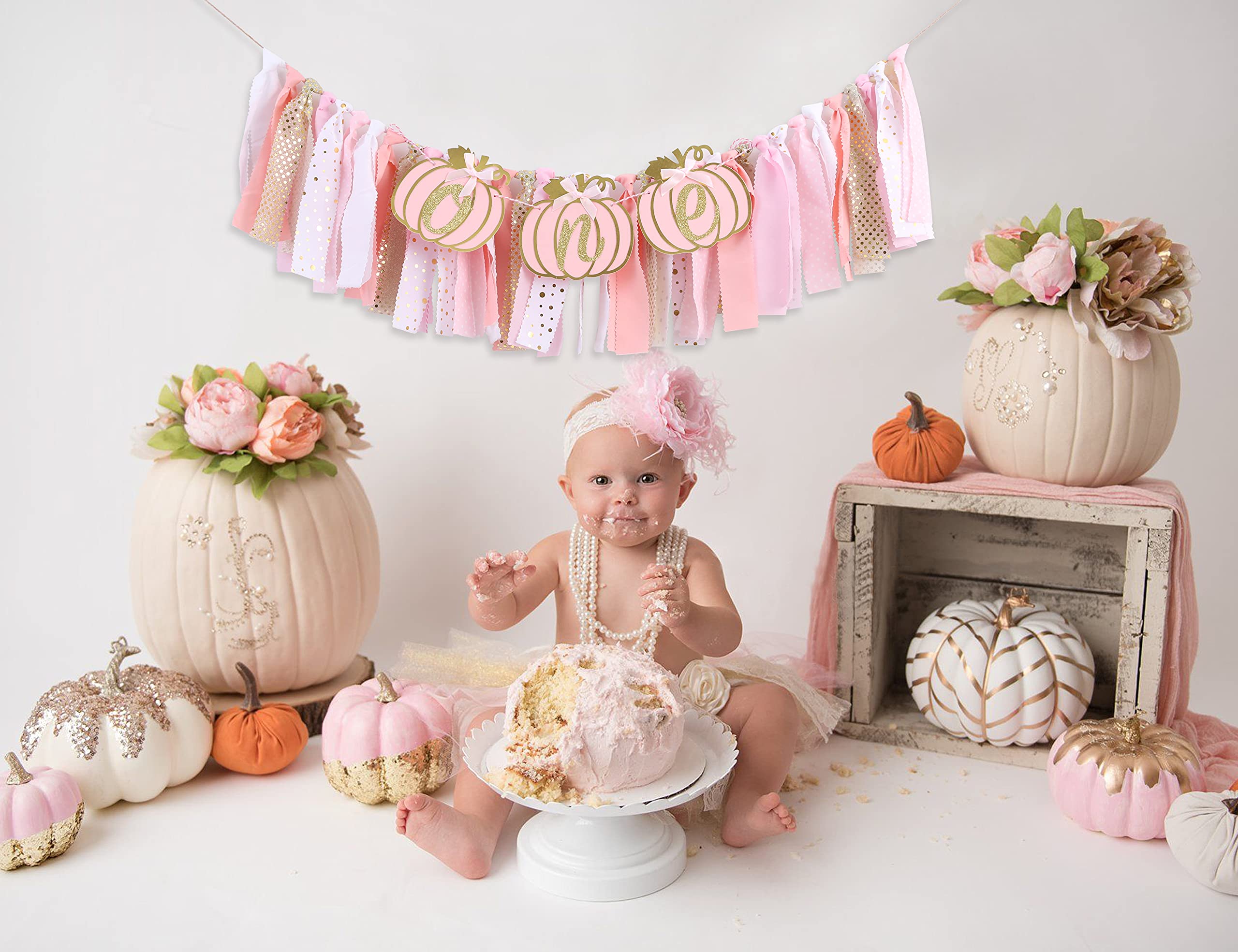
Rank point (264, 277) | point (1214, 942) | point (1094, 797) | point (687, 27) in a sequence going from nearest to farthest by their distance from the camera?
point (1214, 942) < point (1094, 797) < point (687, 27) < point (264, 277)

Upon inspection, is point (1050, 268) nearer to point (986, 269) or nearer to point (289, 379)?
point (986, 269)

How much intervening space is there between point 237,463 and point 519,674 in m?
0.66

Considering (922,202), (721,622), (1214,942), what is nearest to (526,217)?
(922,202)

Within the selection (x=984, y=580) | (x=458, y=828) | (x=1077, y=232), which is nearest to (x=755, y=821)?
(x=458, y=828)

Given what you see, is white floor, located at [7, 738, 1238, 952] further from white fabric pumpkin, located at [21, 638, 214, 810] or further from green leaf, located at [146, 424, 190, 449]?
green leaf, located at [146, 424, 190, 449]

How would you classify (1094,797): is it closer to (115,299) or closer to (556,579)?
(556,579)

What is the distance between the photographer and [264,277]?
285cm

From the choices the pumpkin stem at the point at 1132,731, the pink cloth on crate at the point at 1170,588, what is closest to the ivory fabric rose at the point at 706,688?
the pink cloth on crate at the point at 1170,588

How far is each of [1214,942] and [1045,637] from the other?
2.06ft

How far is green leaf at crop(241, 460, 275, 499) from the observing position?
6.91 feet

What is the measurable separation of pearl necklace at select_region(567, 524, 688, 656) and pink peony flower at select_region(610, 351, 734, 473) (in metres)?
0.17

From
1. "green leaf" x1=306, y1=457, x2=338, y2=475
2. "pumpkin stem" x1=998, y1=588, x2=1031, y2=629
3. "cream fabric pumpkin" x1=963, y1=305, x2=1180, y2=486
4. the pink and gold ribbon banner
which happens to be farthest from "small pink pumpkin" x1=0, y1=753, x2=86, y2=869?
"cream fabric pumpkin" x1=963, y1=305, x2=1180, y2=486

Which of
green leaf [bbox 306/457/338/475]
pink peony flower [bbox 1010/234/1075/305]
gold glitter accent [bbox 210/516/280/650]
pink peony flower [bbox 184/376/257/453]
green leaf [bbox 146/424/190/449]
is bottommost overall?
gold glitter accent [bbox 210/516/280/650]

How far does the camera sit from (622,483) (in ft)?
6.31
